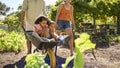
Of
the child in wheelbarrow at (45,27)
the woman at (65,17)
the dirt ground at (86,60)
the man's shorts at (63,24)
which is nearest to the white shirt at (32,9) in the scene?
the woman at (65,17)

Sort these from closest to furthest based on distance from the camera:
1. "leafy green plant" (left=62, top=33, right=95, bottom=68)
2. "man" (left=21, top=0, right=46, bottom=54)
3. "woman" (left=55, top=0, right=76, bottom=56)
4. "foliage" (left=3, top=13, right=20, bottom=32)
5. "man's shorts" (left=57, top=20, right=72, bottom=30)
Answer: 1. "leafy green plant" (left=62, top=33, right=95, bottom=68)
2. "man" (left=21, top=0, right=46, bottom=54)
3. "woman" (left=55, top=0, right=76, bottom=56)
4. "man's shorts" (left=57, top=20, right=72, bottom=30)
5. "foliage" (left=3, top=13, right=20, bottom=32)

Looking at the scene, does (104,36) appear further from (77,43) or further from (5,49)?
(77,43)

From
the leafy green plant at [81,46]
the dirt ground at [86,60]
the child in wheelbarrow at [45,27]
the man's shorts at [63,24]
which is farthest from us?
the man's shorts at [63,24]

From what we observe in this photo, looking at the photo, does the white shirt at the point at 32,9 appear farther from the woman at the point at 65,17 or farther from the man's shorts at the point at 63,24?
the man's shorts at the point at 63,24

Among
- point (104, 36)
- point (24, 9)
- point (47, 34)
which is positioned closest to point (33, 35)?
point (47, 34)

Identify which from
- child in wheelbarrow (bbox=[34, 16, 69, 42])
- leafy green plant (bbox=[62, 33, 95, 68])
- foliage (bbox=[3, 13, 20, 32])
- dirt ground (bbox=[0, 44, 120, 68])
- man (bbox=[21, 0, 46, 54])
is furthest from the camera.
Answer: foliage (bbox=[3, 13, 20, 32])

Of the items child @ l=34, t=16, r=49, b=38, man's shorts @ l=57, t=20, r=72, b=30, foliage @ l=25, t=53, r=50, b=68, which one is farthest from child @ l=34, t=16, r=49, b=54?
foliage @ l=25, t=53, r=50, b=68

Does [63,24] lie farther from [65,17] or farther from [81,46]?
[81,46]

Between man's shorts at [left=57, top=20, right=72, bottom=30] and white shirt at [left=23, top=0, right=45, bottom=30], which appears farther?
man's shorts at [left=57, top=20, right=72, bottom=30]

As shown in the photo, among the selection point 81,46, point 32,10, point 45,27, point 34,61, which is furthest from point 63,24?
point 81,46

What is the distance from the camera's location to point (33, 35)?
20.6 feet

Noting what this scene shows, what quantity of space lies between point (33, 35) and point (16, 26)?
61.7 feet

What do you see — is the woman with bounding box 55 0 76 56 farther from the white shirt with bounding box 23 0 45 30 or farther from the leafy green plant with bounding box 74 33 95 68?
the leafy green plant with bounding box 74 33 95 68

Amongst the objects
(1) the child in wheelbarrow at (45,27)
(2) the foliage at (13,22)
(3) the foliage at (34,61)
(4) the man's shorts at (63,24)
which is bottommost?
(2) the foliage at (13,22)
